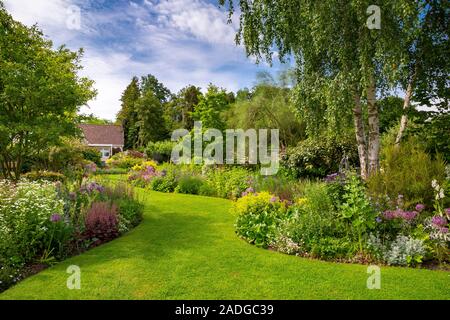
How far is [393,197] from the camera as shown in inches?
243

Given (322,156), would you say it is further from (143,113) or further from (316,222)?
(143,113)

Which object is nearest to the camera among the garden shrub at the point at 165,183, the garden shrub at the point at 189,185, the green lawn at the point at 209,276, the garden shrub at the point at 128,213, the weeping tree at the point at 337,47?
the green lawn at the point at 209,276

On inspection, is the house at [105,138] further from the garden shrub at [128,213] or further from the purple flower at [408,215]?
the purple flower at [408,215]

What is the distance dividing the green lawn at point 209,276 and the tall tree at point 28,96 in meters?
4.07

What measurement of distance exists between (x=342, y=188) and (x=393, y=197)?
1061mm

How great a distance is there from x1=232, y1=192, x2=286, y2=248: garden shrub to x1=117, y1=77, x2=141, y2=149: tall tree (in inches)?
A: 1396

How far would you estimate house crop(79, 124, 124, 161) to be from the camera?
40.5 meters

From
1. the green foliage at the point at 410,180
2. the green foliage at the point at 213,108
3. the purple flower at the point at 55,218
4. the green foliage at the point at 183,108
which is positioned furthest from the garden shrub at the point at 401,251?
the green foliage at the point at 183,108

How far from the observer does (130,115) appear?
4281 centimetres

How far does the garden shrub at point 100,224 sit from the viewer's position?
235 inches

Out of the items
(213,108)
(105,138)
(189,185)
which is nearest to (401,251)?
(189,185)

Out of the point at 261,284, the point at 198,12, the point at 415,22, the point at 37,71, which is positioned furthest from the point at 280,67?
the point at 261,284

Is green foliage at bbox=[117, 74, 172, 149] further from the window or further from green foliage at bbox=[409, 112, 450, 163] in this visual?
green foliage at bbox=[409, 112, 450, 163]
